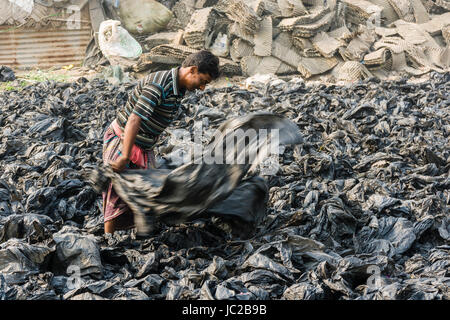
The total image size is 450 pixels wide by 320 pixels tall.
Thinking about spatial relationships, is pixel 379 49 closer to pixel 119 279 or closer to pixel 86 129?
pixel 86 129

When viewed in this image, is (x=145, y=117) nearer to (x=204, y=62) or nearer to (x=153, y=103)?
(x=153, y=103)

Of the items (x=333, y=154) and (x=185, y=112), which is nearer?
(x=333, y=154)

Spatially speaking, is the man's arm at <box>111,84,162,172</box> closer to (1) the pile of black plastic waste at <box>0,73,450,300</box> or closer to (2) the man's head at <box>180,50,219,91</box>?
(2) the man's head at <box>180,50,219,91</box>

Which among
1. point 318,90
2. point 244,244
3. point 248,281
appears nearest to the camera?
point 248,281

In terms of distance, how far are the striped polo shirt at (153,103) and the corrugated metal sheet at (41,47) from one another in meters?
9.69

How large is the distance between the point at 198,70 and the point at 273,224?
124 centimetres

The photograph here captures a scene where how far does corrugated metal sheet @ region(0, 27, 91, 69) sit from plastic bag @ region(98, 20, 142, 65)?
1.98 m

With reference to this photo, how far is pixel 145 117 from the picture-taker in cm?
297

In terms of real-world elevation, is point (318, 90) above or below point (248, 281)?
above

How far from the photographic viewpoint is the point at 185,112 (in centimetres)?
668

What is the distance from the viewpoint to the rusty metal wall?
472 inches

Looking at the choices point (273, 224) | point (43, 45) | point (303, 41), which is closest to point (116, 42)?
point (43, 45)

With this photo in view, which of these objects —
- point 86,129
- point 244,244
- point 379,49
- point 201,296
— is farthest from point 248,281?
point 379,49

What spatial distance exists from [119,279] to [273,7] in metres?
9.14
